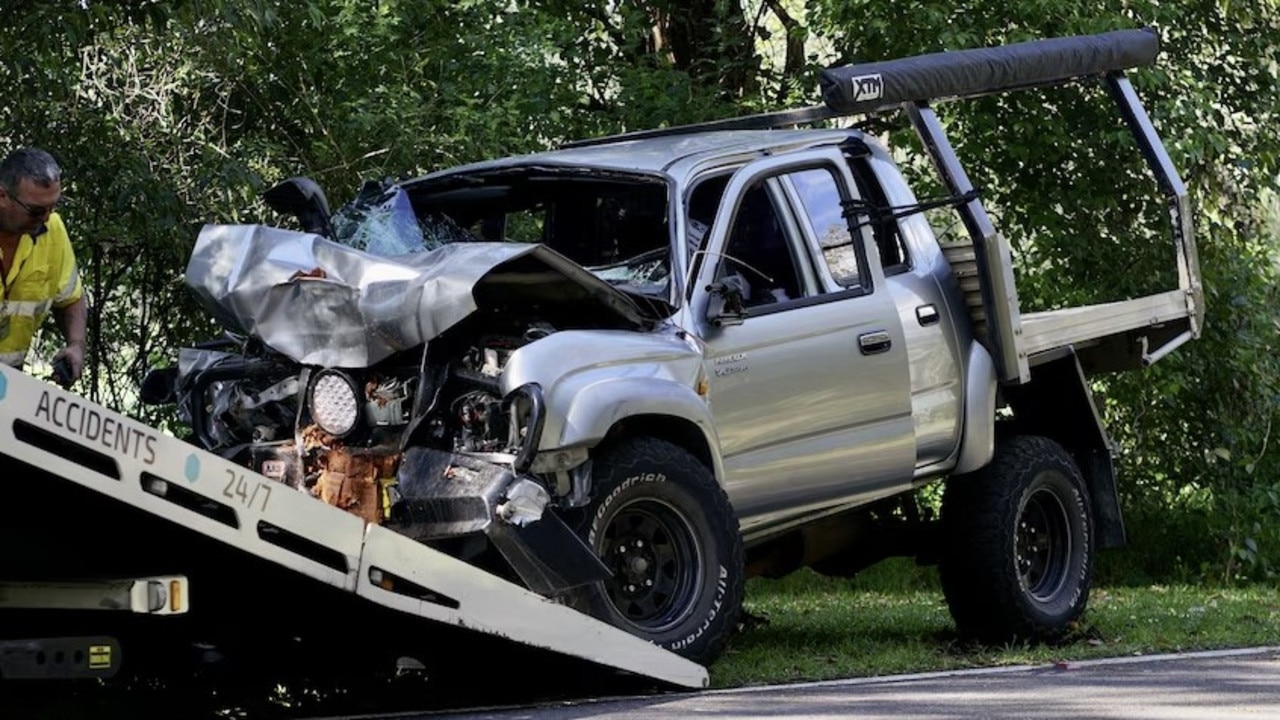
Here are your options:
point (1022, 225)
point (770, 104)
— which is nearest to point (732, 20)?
point (770, 104)

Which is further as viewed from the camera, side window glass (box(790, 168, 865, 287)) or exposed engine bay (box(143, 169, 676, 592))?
side window glass (box(790, 168, 865, 287))

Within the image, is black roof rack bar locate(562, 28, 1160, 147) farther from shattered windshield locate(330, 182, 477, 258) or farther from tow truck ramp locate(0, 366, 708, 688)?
tow truck ramp locate(0, 366, 708, 688)

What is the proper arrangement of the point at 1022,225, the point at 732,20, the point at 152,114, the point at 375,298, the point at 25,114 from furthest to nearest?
the point at 732,20 < the point at 1022,225 < the point at 152,114 < the point at 25,114 < the point at 375,298

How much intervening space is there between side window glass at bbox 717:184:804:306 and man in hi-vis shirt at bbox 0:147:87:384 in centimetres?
264

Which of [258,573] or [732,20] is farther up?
[732,20]

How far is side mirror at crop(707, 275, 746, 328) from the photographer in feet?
30.4

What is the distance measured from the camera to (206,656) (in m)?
8.23

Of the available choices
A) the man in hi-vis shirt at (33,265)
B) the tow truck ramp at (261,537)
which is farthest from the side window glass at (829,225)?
the man in hi-vis shirt at (33,265)

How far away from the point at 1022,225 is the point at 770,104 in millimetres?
1959

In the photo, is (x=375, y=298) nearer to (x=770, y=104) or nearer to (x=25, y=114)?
(x=25, y=114)

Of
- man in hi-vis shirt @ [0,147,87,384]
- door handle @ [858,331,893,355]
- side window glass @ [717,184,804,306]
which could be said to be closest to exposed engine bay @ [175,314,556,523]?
man in hi-vis shirt @ [0,147,87,384]

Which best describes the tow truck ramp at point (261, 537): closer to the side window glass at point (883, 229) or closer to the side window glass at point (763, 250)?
the side window glass at point (763, 250)

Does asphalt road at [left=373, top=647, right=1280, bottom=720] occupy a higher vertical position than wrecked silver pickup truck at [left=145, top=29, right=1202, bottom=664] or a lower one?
lower

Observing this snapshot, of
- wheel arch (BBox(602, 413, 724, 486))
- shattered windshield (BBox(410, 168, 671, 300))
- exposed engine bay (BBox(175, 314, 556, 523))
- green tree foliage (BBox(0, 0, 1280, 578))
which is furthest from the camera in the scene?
green tree foliage (BBox(0, 0, 1280, 578))
